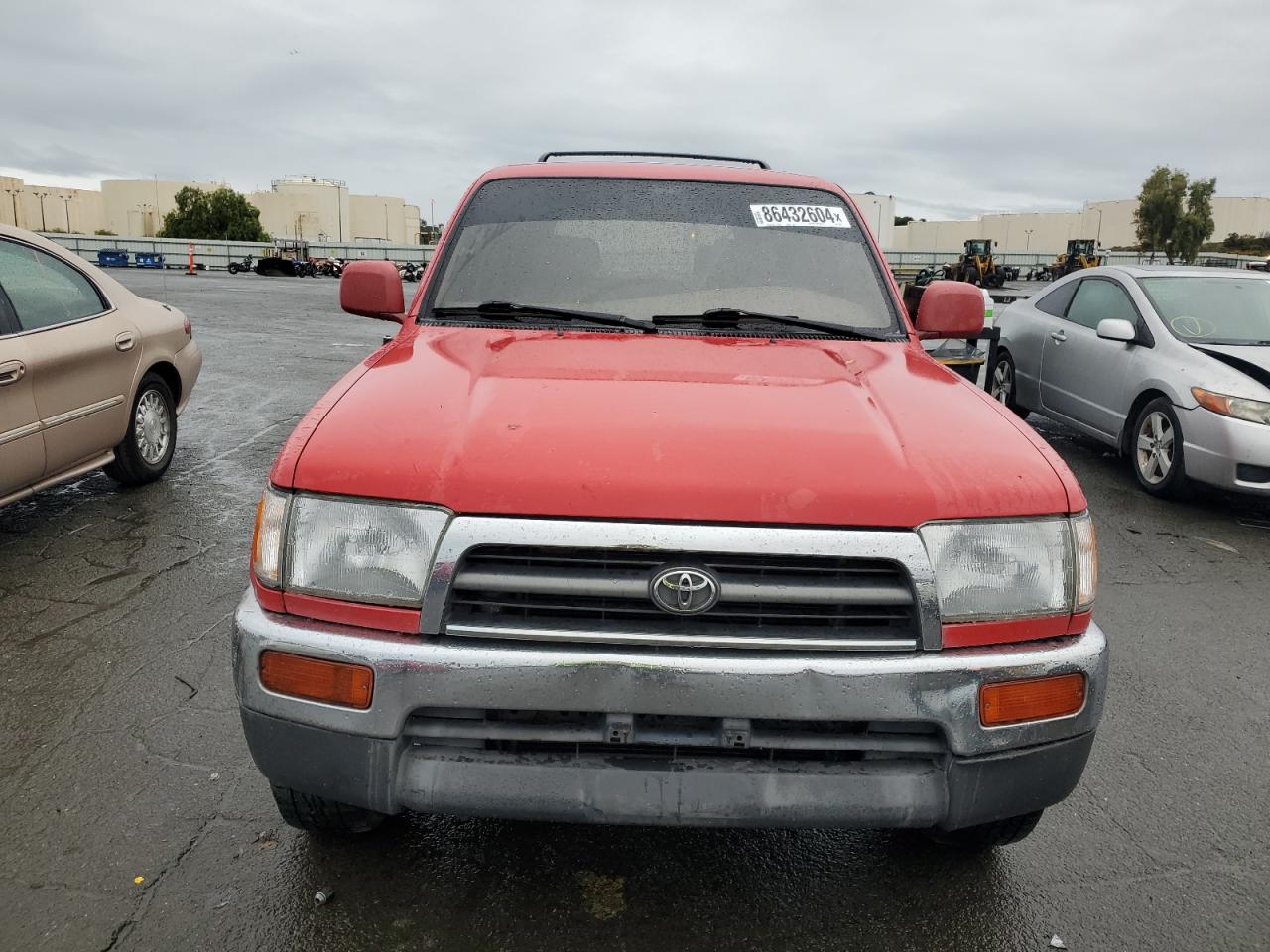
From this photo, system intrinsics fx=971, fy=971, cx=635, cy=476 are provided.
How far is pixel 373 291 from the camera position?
344 cm

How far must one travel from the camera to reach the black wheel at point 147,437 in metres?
5.84

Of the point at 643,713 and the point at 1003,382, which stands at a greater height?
the point at 643,713

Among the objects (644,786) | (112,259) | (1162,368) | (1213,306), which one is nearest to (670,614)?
(644,786)

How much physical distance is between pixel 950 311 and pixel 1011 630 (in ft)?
5.54

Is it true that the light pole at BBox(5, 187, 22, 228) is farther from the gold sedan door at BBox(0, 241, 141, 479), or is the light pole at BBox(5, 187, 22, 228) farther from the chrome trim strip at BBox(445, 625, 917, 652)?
the chrome trim strip at BBox(445, 625, 917, 652)

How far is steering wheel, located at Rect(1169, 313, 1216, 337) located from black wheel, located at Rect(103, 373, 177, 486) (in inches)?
270

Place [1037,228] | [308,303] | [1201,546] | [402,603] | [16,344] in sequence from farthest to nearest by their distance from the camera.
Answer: [1037,228] → [308,303] → [1201,546] → [16,344] → [402,603]

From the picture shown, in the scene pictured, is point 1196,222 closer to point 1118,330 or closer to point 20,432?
point 1118,330

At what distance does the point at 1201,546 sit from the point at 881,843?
4006 millimetres

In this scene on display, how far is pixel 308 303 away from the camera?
948 inches

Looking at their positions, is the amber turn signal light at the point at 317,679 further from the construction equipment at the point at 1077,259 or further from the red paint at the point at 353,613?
the construction equipment at the point at 1077,259

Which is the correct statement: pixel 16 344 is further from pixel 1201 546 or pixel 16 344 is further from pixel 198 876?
pixel 1201 546

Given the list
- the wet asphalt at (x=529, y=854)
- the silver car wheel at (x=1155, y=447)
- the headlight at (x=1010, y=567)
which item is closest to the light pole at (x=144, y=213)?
the silver car wheel at (x=1155, y=447)

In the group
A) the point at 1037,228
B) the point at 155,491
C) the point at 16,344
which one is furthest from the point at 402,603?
the point at 1037,228
